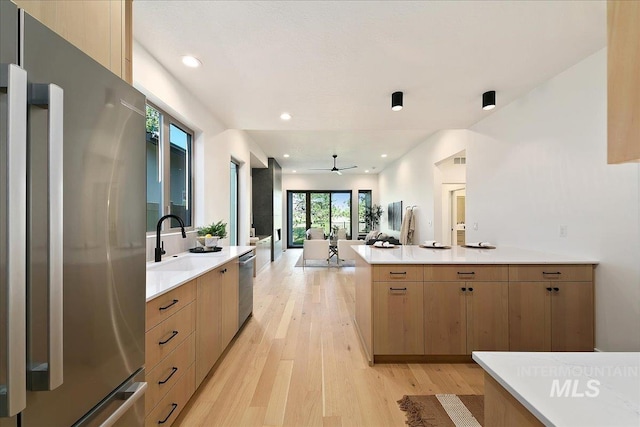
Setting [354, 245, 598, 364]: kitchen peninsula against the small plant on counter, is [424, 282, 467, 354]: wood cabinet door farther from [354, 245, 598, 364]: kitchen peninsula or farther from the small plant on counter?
the small plant on counter

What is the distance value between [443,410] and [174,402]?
5.51 feet

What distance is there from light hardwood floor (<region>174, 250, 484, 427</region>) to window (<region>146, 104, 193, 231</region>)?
148 centimetres

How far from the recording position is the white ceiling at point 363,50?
5.81ft

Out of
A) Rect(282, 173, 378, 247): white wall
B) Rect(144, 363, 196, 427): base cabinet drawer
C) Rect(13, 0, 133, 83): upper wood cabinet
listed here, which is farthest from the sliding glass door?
Rect(13, 0, 133, 83): upper wood cabinet

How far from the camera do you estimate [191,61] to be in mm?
2330

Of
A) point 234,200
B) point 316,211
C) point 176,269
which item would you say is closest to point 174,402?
point 176,269

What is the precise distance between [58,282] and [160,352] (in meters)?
0.96

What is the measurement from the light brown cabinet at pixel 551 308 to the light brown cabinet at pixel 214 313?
2.43 metres

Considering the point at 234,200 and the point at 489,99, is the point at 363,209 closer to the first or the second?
the point at 234,200

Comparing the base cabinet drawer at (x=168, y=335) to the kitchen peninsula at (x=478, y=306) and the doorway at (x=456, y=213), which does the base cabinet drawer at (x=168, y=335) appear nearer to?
the kitchen peninsula at (x=478, y=306)

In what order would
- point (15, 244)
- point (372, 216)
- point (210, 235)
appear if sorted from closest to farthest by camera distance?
1. point (15, 244)
2. point (210, 235)
3. point (372, 216)

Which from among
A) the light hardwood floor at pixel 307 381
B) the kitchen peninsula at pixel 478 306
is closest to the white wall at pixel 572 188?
the kitchen peninsula at pixel 478 306

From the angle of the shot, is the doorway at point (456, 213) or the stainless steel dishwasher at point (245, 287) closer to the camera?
the stainless steel dishwasher at point (245, 287)

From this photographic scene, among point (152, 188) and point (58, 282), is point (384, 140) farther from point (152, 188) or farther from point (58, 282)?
point (58, 282)
